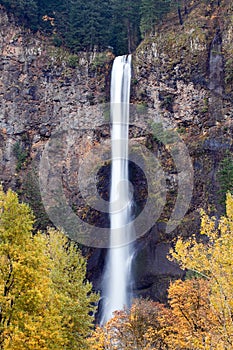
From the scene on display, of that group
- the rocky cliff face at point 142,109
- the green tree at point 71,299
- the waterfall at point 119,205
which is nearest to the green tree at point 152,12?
the rocky cliff face at point 142,109

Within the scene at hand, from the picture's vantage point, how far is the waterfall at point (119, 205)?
31.2 metres

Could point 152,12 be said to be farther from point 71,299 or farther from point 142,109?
point 71,299

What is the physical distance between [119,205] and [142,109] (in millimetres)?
9681

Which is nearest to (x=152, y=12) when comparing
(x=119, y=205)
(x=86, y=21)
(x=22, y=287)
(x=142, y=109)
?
(x=86, y=21)

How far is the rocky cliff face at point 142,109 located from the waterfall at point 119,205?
84cm

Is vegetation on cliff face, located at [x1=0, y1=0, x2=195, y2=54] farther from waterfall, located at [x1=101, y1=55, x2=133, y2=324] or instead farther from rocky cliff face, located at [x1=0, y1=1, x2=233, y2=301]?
waterfall, located at [x1=101, y1=55, x2=133, y2=324]

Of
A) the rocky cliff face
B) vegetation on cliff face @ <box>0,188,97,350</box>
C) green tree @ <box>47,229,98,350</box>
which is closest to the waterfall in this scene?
the rocky cliff face

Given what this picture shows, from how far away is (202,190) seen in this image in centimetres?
3123

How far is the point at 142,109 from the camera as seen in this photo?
3622cm

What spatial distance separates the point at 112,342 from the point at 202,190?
15.9m

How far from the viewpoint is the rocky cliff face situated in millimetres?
31484

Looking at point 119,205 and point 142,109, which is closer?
point 119,205

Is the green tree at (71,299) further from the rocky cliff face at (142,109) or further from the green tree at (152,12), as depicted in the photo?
the green tree at (152,12)

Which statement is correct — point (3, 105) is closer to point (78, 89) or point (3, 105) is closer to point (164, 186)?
point (78, 89)
